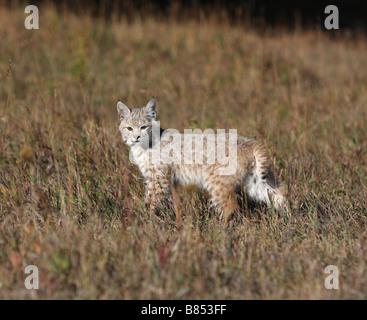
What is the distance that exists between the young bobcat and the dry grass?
0.15m

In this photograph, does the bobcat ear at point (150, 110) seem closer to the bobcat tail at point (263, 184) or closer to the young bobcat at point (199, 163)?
the young bobcat at point (199, 163)

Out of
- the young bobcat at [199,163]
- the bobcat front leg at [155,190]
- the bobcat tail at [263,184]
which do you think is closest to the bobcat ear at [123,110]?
the young bobcat at [199,163]

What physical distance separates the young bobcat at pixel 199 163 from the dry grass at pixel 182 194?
154 millimetres

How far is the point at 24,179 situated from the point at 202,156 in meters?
1.69

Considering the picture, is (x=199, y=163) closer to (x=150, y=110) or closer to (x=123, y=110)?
(x=150, y=110)

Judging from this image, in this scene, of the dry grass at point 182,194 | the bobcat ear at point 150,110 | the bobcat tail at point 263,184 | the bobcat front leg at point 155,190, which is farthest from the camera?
the bobcat ear at point 150,110

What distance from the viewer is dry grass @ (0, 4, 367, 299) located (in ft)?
9.72

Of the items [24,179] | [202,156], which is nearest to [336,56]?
[202,156]

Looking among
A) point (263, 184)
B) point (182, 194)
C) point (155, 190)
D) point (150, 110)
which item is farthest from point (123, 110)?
point (263, 184)

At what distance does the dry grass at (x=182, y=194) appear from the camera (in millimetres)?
2963

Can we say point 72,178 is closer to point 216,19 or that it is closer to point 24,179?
point 24,179

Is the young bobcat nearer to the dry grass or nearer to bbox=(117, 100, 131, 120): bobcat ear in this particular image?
bbox=(117, 100, 131, 120): bobcat ear

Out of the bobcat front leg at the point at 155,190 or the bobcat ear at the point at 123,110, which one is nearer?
the bobcat front leg at the point at 155,190

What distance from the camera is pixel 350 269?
3.11m
